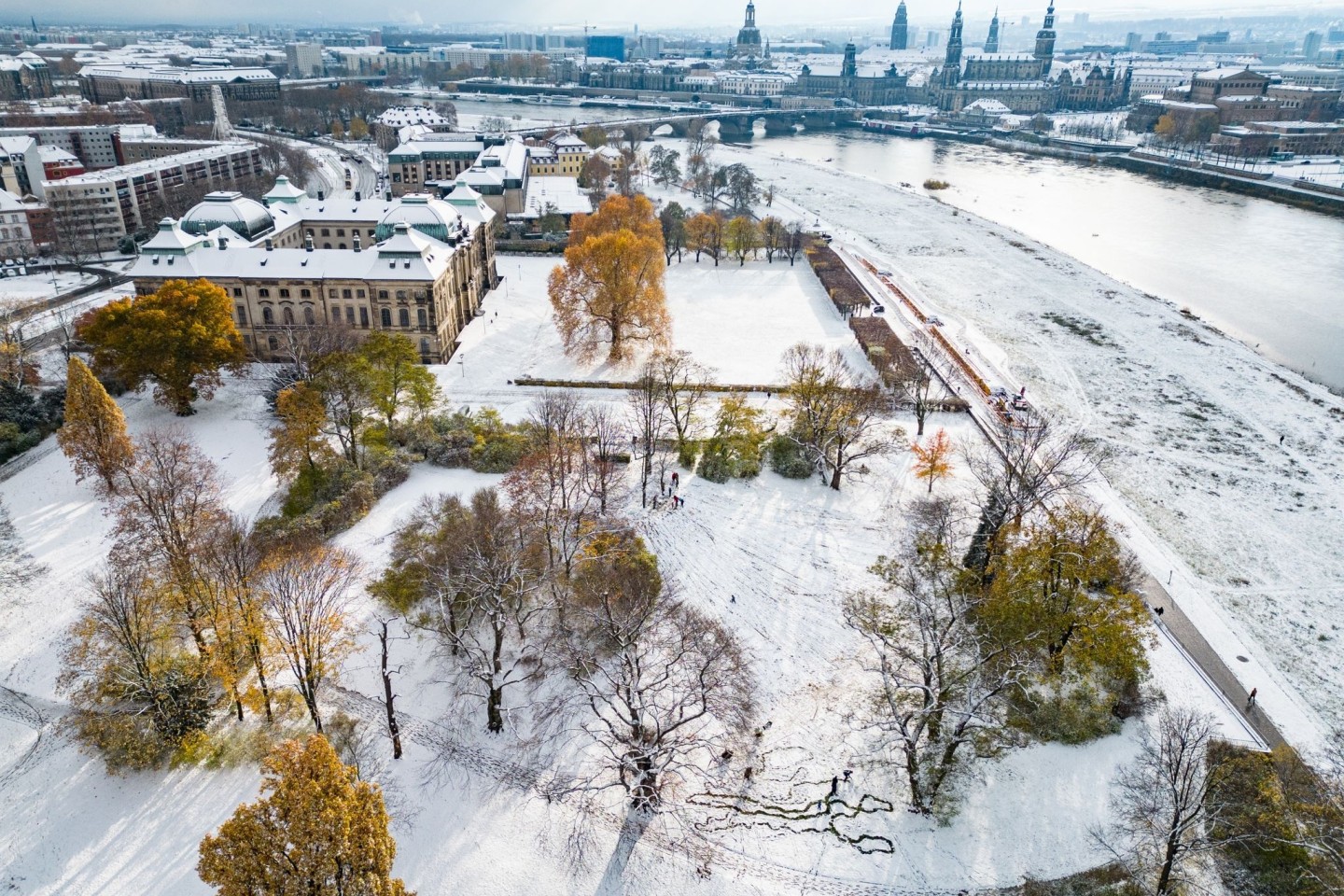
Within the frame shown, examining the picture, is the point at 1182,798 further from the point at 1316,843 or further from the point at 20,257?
the point at 20,257

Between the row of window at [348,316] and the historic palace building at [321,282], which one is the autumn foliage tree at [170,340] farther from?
the row of window at [348,316]

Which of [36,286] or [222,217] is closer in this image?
[222,217]

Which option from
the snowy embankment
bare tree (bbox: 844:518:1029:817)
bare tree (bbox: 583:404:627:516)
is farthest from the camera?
bare tree (bbox: 583:404:627:516)

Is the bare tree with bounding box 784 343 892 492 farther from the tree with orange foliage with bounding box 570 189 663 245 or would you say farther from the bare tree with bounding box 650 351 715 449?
the tree with orange foliage with bounding box 570 189 663 245

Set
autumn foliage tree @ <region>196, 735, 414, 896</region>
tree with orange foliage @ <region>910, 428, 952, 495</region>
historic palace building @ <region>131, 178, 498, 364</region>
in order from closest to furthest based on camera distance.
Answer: autumn foliage tree @ <region>196, 735, 414, 896</region>
tree with orange foliage @ <region>910, 428, 952, 495</region>
historic palace building @ <region>131, 178, 498, 364</region>


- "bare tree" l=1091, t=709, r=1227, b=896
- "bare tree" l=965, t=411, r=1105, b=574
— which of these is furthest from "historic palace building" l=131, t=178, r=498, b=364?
"bare tree" l=1091, t=709, r=1227, b=896

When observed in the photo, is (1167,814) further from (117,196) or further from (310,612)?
(117,196)

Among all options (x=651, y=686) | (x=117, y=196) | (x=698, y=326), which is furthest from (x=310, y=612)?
(x=117, y=196)
